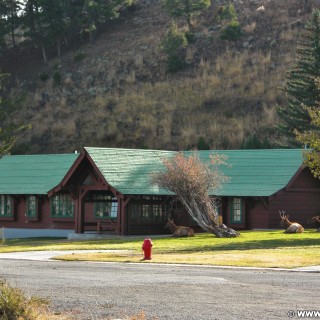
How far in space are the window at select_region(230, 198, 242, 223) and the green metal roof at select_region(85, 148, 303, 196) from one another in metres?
1.04

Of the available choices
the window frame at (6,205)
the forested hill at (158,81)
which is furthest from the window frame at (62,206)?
the forested hill at (158,81)

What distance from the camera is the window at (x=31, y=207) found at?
51.2 m

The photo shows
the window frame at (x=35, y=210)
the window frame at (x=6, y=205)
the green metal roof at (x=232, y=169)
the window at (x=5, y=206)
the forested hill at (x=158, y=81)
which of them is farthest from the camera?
the forested hill at (x=158, y=81)

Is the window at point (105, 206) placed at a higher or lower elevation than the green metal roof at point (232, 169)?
lower

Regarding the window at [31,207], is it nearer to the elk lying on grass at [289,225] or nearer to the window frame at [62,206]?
the window frame at [62,206]

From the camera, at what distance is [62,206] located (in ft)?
164

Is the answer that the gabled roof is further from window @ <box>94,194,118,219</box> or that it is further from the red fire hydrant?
the red fire hydrant

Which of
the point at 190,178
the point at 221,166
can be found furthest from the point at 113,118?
the point at 190,178

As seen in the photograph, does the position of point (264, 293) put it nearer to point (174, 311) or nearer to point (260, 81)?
point (174, 311)

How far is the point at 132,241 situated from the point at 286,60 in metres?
50.2

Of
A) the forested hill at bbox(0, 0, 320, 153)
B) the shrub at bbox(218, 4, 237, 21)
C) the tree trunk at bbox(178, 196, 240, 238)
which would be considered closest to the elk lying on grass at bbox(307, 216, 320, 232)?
the tree trunk at bbox(178, 196, 240, 238)

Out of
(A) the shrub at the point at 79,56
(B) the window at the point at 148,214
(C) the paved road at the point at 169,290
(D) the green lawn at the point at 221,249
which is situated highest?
(A) the shrub at the point at 79,56

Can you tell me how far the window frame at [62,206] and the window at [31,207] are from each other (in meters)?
1.30

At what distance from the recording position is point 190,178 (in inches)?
1596
